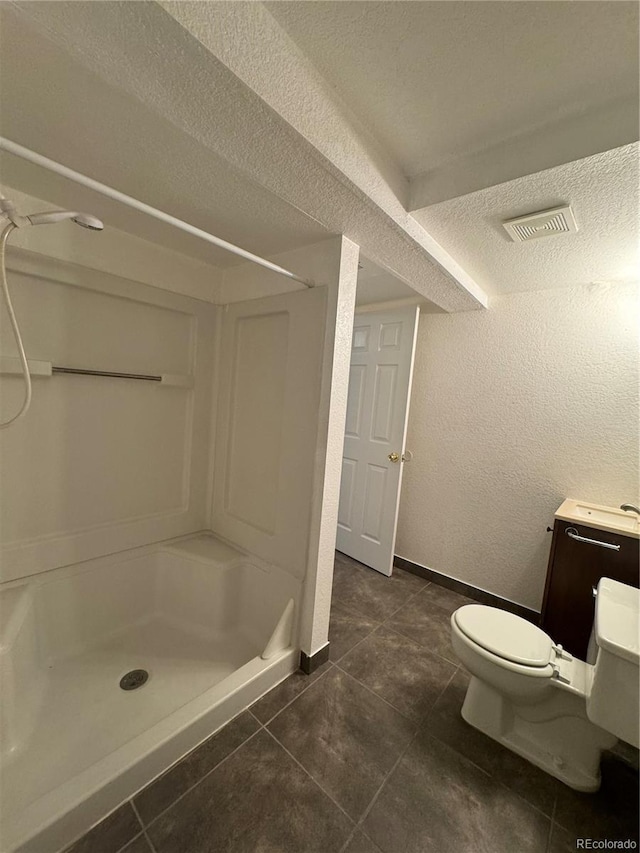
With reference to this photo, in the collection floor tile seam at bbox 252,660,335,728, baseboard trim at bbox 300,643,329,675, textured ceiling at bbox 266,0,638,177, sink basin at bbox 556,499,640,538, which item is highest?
textured ceiling at bbox 266,0,638,177

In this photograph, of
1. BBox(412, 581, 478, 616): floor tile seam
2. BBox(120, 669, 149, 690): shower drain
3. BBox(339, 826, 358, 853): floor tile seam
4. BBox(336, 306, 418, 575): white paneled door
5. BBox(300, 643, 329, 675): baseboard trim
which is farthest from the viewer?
BBox(336, 306, 418, 575): white paneled door

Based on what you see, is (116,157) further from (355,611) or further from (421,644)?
(421,644)

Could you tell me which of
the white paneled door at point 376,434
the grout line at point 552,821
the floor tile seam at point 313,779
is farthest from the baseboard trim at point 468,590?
the floor tile seam at point 313,779

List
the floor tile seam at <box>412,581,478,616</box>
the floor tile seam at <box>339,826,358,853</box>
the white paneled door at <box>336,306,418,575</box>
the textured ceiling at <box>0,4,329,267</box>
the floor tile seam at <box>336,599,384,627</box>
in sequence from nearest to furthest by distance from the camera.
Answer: the textured ceiling at <box>0,4,329,267</box>, the floor tile seam at <box>339,826,358,853</box>, the floor tile seam at <box>336,599,384,627</box>, the floor tile seam at <box>412,581,478,616</box>, the white paneled door at <box>336,306,418,575</box>

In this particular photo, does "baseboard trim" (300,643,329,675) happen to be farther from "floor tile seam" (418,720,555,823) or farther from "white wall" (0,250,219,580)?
"white wall" (0,250,219,580)

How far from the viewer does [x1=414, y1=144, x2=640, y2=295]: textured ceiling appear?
39.9 inches

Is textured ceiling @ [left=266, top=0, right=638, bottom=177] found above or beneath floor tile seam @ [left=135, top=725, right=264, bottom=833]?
above

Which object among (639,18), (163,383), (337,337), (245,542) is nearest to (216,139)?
(337,337)

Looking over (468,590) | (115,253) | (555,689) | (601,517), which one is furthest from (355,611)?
(115,253)

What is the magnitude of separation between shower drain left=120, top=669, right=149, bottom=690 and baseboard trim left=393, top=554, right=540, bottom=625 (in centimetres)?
185

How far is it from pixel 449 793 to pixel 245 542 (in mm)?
1329

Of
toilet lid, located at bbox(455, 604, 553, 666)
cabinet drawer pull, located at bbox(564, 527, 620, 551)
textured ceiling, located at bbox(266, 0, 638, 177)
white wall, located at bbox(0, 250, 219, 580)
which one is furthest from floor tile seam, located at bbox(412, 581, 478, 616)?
textured ceiling, located at bbox(266, 0, 638, 177)

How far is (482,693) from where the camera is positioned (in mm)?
1354

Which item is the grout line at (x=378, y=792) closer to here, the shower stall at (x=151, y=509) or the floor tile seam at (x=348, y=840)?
the floor tile seam at (x=348, y=840)
